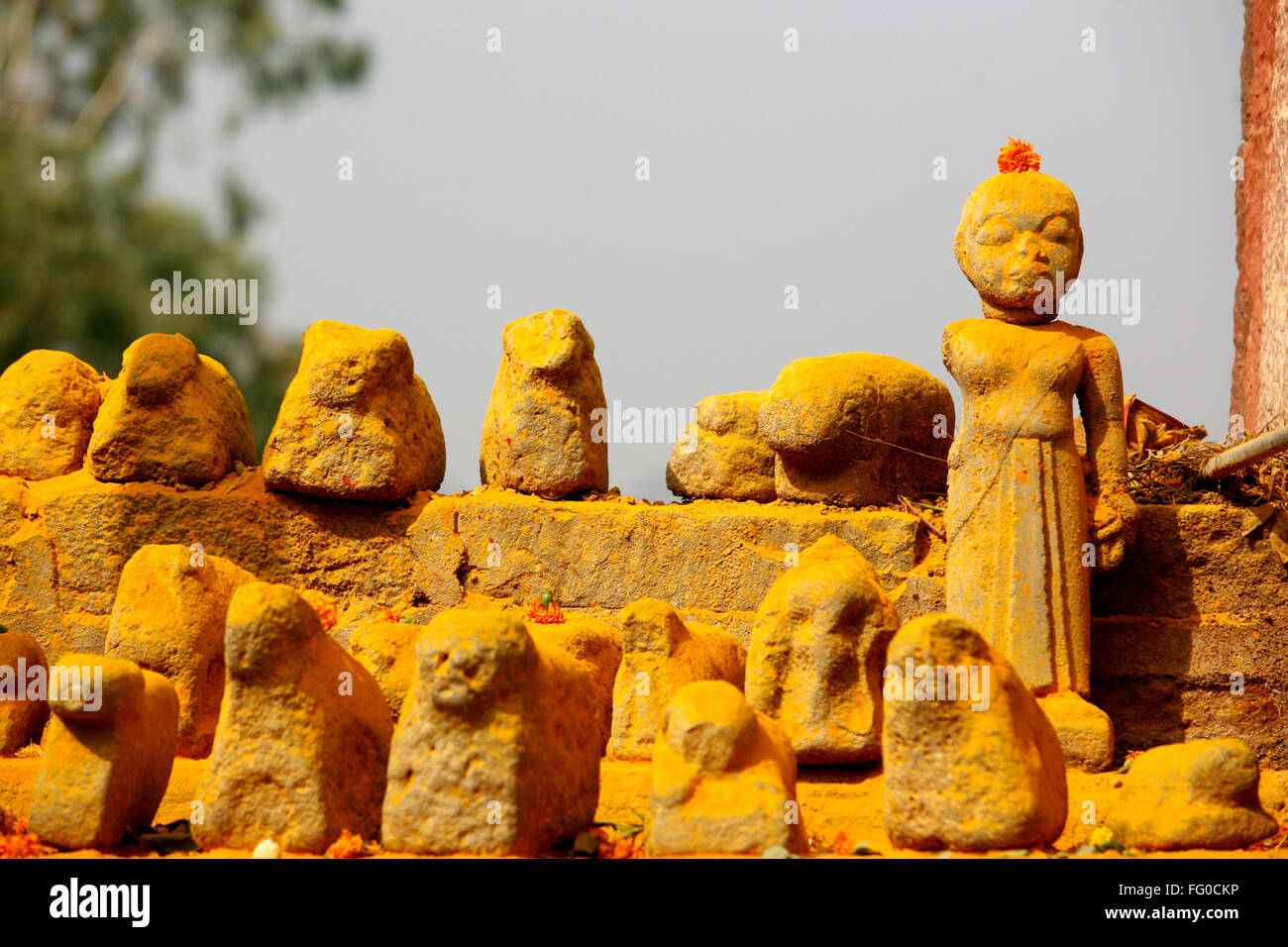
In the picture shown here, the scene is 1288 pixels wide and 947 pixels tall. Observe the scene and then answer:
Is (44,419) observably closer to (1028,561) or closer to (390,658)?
(390,658)

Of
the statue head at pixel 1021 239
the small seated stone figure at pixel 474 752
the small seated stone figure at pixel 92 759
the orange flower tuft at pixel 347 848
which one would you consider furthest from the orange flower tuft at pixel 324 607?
the statue head at pixel 1021 239

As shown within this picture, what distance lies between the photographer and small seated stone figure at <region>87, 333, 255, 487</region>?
7.35m

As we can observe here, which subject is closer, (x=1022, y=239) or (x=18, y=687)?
(x=18, y=687)

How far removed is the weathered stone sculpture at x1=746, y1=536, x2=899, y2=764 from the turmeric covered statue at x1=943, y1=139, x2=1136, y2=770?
95 centimetres

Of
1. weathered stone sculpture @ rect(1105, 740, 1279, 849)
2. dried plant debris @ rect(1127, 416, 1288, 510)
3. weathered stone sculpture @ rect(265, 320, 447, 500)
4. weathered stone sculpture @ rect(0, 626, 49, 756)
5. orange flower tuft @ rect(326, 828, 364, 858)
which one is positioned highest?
weathered stone sculpture @ rect(265, 320, 447, 500)

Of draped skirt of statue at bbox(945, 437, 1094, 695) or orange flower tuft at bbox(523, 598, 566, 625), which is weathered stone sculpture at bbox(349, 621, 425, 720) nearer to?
orange flower tuft at bbox(523, 598, 566, 625)

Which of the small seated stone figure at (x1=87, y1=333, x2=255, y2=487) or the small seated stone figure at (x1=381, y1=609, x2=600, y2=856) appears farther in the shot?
the small seated stone figure at (x1=87, y1=333, x2=255, y2=487)

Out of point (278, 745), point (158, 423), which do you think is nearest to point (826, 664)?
point (278, 745)

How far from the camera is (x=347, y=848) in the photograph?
188 inches

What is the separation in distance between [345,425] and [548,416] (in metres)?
0.90

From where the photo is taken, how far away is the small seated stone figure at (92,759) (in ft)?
16.6

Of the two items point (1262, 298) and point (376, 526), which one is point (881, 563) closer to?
point (376, 526)

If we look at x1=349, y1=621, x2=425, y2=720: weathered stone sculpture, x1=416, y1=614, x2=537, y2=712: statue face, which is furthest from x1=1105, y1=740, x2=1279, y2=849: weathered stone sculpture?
x1=349, y1=621, x2=425, y2=720: weathered stone sculpture
